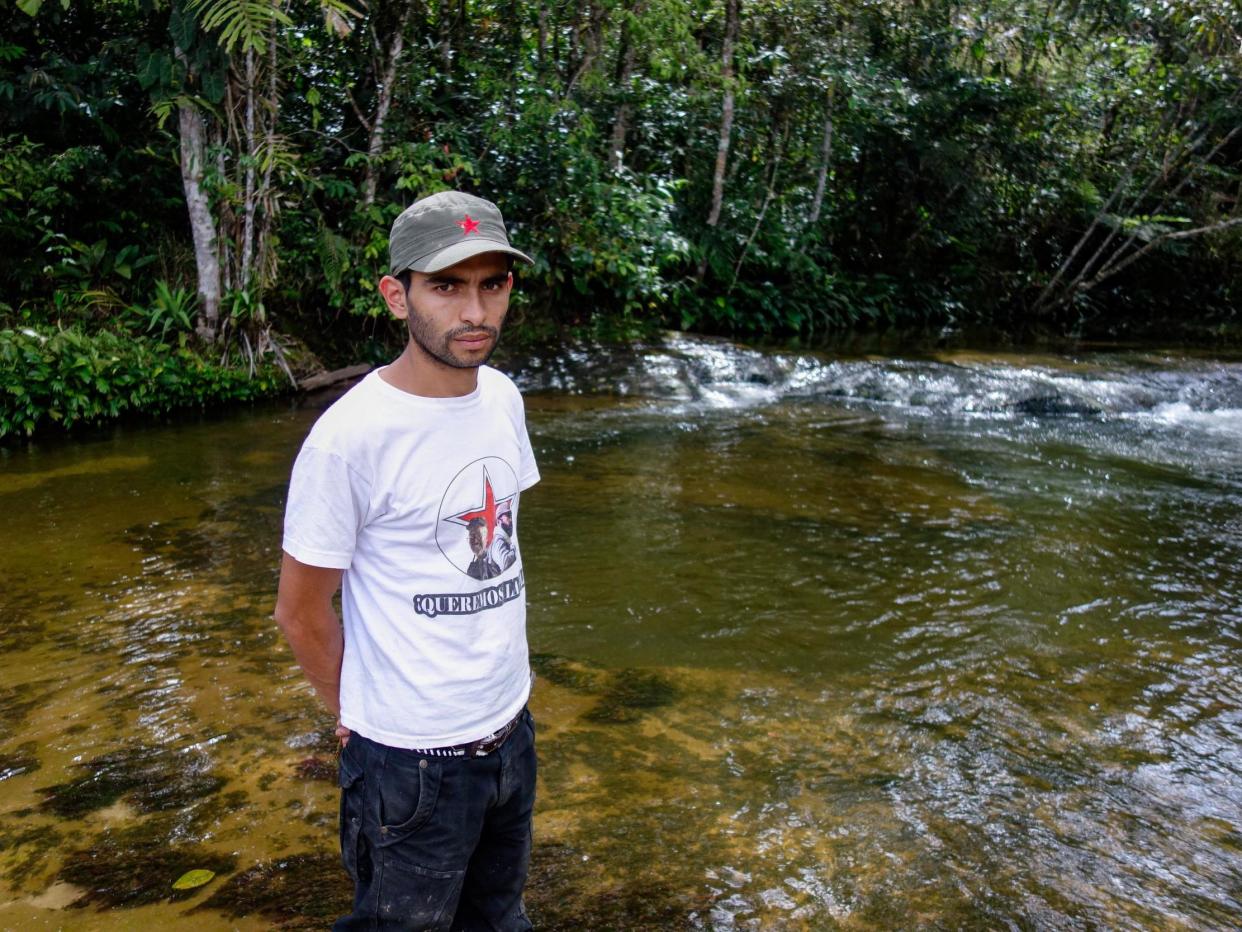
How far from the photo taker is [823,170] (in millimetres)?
16312

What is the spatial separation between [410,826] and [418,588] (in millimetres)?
433

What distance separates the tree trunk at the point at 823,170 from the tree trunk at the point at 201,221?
9279 millimetres

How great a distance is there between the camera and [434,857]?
75.4 inches

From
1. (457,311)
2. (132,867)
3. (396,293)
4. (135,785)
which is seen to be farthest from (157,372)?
(457,311)

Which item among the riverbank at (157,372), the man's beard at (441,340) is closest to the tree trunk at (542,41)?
the riverbank at (157,372)

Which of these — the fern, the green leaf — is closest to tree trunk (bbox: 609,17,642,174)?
the fern

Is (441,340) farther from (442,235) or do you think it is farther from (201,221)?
(201,221)

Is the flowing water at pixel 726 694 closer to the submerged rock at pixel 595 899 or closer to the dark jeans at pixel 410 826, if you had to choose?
the submerged rock at pixel 595 899

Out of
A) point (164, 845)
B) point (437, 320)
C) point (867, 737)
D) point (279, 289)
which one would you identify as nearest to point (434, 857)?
point (437, 320)

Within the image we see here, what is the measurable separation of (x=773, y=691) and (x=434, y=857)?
2574 millimetres

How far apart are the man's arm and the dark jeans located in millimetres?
147

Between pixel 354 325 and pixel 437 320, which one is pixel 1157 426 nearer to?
pixel 354 325

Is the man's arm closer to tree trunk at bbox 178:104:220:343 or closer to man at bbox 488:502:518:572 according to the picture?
man at bbox 488:502:518:572

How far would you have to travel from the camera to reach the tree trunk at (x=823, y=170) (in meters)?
15.7
